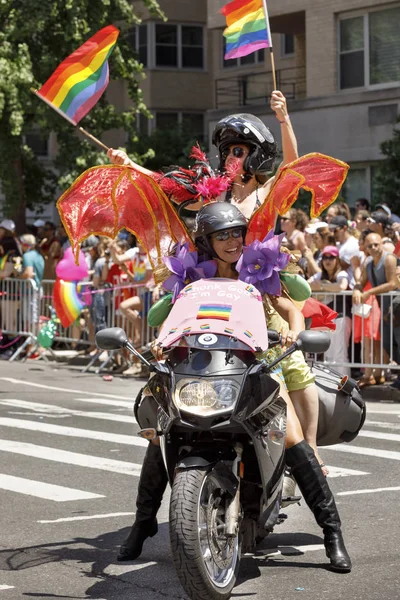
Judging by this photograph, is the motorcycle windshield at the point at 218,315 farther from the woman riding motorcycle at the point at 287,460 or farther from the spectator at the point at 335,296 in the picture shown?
the spectator at the point at 335,296

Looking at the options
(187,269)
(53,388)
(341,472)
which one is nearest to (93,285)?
(53,388)

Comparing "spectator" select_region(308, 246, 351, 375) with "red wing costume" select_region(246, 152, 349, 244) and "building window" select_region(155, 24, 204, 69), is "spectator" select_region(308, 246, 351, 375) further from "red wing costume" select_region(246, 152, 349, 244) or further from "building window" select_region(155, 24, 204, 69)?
"building window" select_region(155, 24, 204, 69)

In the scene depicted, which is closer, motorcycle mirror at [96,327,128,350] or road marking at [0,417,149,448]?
motorcycle mirror at [96,327,128,350]

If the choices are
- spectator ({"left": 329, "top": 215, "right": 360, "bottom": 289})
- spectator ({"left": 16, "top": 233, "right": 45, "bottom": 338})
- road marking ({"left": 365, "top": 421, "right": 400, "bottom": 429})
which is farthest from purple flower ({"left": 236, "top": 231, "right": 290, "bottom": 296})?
spectator ({"left": 16, "top": 233, "right": 45, "bottom": 338})

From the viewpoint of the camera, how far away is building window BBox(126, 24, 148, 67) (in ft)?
135

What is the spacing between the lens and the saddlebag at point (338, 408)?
662 centimetres

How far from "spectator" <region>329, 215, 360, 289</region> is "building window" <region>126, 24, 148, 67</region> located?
2619cm

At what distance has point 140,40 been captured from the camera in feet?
136

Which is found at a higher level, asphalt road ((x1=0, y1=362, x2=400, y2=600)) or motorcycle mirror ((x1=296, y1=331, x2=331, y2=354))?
motorcycle mirror ((x1=296, y1=331, x2=331, y2=354))

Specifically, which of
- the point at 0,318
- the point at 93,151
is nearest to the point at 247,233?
the point at 0,318

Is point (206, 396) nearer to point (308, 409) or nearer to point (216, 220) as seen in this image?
point (216, 220)

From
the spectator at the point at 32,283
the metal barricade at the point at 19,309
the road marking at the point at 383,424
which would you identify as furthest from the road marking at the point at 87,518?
the spectator at the point at 32,283

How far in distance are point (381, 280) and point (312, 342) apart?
29.6 ft

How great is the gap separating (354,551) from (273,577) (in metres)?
0.67
